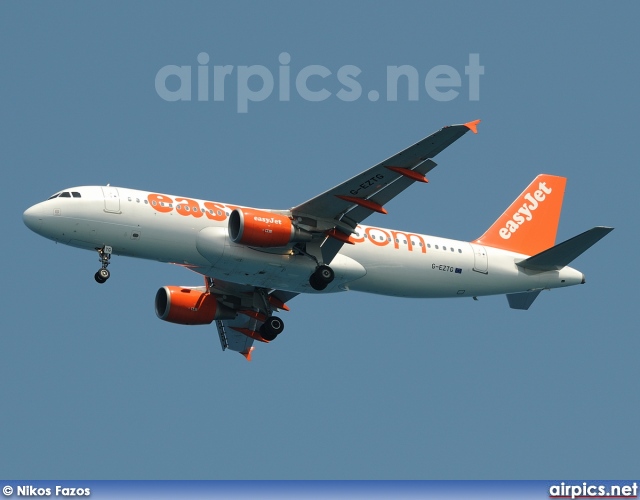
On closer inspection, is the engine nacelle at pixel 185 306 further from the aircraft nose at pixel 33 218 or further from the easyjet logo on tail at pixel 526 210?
the easyjet logo on tail at pixel 526 210

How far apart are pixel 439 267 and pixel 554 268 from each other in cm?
576

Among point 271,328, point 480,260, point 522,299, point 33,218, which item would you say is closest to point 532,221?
point 522,299

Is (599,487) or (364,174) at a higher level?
(364,174)

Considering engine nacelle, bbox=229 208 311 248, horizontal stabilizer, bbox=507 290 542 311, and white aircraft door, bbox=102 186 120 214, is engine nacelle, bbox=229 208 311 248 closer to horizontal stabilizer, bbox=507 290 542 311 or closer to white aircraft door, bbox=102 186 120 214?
white aircraft door, bbox=102 186 120 214

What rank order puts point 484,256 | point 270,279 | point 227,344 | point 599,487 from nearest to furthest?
point 599,487 → point 270,279 → point 484,256 → point 227,344

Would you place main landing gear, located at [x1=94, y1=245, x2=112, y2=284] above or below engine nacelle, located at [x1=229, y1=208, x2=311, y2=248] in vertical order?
below

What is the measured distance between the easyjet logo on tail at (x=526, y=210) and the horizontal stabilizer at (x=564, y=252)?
2508mm

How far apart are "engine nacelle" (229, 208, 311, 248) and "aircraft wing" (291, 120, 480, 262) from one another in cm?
145

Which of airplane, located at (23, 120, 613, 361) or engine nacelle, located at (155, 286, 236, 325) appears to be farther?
engine nacelle, located at (155, 286, 236, 325)

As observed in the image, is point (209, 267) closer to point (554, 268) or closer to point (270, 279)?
point (270, 279)

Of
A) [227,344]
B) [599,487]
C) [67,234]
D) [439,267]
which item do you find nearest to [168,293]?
[227,344]

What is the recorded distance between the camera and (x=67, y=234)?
50.6 m

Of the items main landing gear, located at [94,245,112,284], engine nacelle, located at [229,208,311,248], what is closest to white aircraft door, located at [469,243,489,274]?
engine nacelle, located at [229,208,311,248]

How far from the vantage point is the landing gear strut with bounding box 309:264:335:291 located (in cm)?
5303
